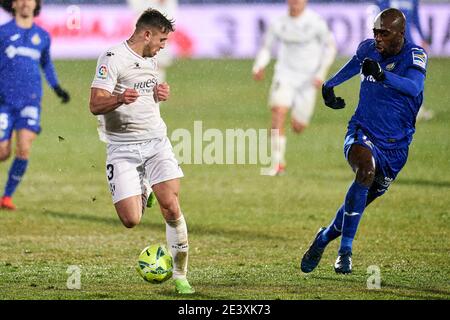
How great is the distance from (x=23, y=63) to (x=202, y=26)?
14.7 metres

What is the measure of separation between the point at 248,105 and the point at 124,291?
1717cm

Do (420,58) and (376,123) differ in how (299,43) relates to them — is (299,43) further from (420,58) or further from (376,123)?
(420,58)

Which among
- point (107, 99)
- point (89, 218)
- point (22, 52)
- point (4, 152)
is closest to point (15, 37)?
point (22, 52)

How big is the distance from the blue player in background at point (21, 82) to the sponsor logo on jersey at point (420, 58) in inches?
235

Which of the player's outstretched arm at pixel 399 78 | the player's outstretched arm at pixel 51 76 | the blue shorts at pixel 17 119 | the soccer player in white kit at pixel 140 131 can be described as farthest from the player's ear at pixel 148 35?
the blue shorts at pixel 17 119

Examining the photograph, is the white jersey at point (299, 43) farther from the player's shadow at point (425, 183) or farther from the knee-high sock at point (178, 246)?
the knee-high sock at point (178, 246)

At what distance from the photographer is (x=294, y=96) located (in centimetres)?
1844

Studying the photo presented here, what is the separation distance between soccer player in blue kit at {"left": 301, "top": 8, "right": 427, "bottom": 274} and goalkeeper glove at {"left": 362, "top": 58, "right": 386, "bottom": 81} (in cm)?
28

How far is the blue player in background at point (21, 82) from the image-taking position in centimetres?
1387
